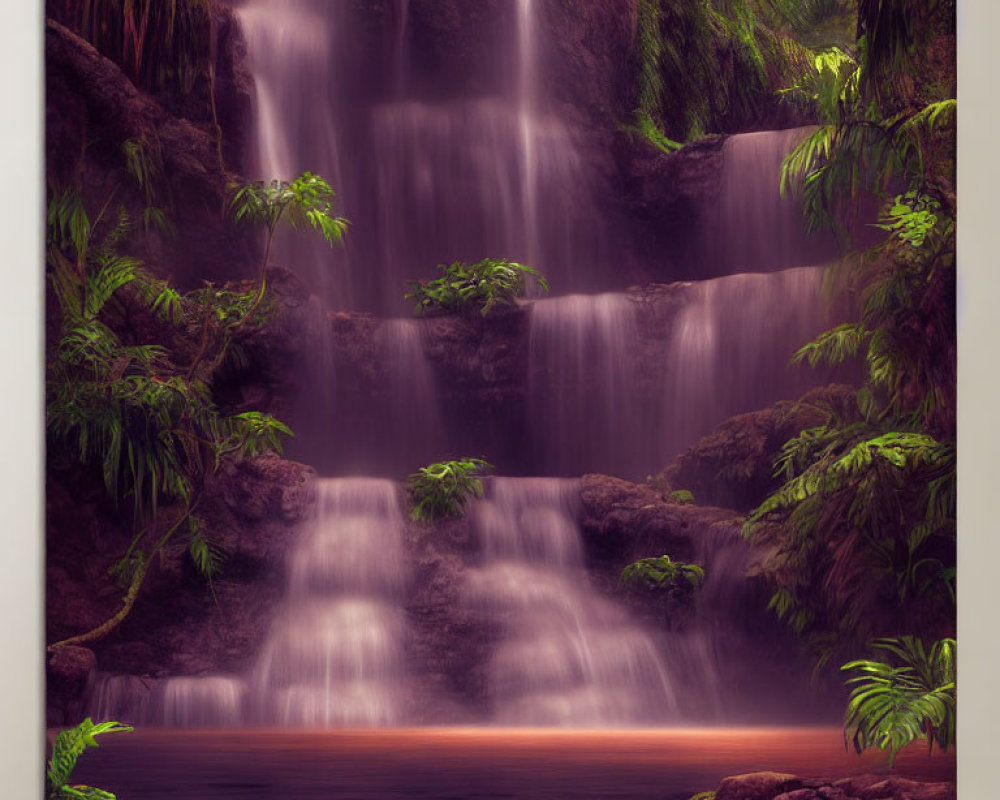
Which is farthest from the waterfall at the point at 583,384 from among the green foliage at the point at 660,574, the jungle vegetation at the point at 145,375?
the jungle vegetation at the point at 145,375

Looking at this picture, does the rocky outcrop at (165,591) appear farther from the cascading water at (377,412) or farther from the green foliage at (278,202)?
the green foliage at (278,202)

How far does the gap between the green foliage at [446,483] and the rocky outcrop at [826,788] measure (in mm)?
993

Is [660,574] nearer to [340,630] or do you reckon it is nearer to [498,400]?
[498,400]

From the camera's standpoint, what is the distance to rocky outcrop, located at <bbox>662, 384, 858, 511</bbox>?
2.62 metres

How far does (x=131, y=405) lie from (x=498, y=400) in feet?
3.14

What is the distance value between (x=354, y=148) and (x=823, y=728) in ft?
6.37

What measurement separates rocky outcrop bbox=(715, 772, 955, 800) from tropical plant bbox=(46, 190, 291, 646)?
1459 millimetres

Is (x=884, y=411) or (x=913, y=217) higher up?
(x=913, y=217)

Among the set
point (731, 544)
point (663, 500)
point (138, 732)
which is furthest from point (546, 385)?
point (138, 732)

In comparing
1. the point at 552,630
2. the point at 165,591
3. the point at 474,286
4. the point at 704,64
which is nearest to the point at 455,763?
the point at 552,630

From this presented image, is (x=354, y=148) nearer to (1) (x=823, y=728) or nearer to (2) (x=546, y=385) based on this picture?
(2) (x=546, y=385)

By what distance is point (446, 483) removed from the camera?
2643mm

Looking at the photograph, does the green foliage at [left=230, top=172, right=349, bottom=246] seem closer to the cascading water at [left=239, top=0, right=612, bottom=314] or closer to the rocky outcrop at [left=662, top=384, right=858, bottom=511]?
the cascading water at [left=239, top=0, right=612, bottom=314]

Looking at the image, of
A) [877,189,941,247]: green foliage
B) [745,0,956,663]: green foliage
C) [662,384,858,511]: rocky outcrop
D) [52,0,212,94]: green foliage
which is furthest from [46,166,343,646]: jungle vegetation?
[877,189,941,247]: green foliage
